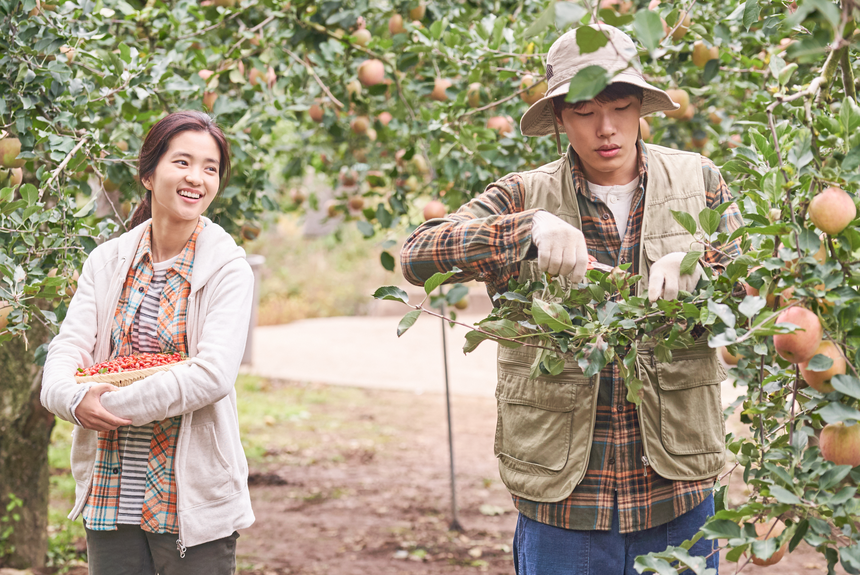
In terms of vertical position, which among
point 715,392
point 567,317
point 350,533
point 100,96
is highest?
point 100,96

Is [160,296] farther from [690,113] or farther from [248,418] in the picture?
[248,418]

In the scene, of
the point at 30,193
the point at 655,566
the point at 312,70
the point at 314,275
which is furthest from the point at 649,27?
the point at 314,275

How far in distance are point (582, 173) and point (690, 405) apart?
0.52 metres

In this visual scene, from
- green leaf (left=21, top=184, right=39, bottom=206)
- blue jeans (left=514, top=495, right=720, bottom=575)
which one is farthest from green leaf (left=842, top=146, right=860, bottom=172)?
green leaf (left=21, top=184, right=39, bottom=206)

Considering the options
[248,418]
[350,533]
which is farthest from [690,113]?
Result: [248,418]

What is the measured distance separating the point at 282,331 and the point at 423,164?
744 cm

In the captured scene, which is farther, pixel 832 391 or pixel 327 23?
pixel 327 23

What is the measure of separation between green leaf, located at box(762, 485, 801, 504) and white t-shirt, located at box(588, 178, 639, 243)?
2.41 ft

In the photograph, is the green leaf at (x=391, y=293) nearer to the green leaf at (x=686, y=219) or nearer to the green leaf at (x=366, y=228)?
the green leaf at (x=686, y=219)

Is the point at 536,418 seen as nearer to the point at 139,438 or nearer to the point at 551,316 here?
the point at 551,316

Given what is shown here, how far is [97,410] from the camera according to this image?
1.50 meters

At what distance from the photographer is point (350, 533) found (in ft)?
12.4

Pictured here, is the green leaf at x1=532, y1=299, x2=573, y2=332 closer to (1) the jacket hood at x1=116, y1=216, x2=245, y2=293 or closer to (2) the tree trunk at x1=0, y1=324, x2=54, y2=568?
(1) the jacket hood at x1=116, y1=216, x2=245, y2=293

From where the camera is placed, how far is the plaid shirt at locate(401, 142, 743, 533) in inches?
58.1
